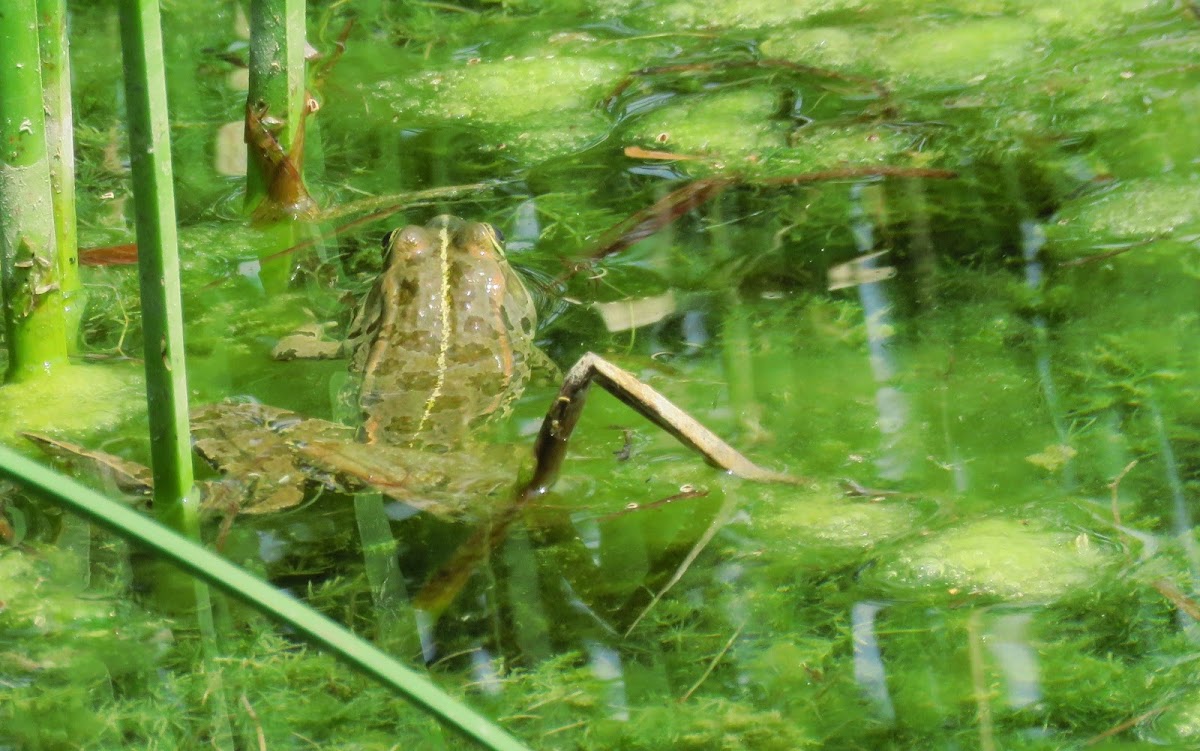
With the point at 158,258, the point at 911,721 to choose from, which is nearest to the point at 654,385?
the point at 911,721

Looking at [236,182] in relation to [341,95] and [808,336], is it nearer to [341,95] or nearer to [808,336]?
[341,95]

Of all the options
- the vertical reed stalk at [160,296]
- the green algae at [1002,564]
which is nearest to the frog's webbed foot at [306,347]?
the vertical reed stalk at [160,296]

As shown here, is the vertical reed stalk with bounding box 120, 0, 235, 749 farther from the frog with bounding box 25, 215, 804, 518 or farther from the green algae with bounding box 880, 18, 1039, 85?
the green algae with bounding box 880, 18, 1039, 85

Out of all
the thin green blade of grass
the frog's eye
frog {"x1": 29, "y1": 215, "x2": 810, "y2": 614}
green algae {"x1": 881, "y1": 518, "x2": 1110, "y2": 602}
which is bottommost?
green algae {"x1": 881, "y1": 518, "x2": 1110, "y2": 602}

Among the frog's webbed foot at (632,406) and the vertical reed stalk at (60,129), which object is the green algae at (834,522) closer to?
the frog's webbed foot at (632,406)

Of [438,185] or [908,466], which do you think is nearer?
[908,466]

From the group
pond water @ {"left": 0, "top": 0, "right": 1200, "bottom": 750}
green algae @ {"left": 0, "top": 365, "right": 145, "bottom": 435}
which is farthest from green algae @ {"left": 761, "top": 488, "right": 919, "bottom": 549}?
green algae @ {"left": 0, "top": 365, "right": 145, "bottom": 435}
